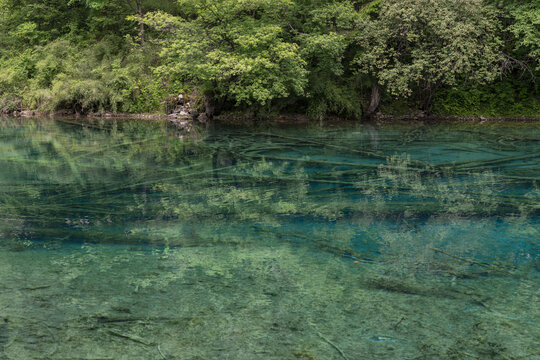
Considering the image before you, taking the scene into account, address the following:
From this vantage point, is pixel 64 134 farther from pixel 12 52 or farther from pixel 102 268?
pixel 12 52

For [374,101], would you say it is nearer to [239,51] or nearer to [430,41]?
[430,41]

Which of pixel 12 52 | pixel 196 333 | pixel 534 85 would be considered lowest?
pixel 196 333

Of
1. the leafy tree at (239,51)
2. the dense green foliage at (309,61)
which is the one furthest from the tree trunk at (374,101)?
the leafy tree at (239,51)

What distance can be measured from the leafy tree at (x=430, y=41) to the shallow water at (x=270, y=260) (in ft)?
27.8

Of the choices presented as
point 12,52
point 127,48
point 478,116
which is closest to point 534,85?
point 478,116

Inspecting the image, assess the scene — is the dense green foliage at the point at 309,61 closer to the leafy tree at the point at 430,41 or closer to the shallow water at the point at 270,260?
the leafy tree at the point at 430,41

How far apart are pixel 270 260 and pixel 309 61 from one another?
15246 millimetres

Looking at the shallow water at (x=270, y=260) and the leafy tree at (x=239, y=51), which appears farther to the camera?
the leafy tree at (x=239, y=51)

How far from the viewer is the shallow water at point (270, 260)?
2699 mm

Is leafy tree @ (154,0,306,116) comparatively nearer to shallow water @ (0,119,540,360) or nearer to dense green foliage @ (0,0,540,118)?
dense green foliage @ (0,0,540,118)

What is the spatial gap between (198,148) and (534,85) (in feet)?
49.3

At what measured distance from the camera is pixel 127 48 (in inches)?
901

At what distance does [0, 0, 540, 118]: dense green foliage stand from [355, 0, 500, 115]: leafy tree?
0.05 m

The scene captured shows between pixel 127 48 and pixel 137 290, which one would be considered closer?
pixel 137 290
